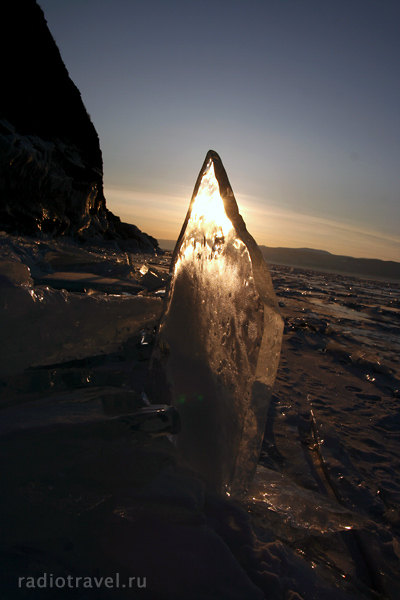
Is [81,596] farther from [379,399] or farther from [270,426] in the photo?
[379,399]

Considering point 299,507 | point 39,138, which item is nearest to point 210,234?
point 299,507

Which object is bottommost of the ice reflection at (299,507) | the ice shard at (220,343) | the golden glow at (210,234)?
the ice reflection at (299,507)

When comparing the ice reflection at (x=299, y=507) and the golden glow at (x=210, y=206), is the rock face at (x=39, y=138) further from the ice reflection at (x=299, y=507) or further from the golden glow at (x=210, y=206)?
the ice reflection at (x=299, y=507)

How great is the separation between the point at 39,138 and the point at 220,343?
11.2 meters

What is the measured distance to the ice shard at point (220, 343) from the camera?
26.6 inches

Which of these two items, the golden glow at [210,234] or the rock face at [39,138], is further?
the rock face at [39,138]

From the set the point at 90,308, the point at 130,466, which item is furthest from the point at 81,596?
the point at 90,308

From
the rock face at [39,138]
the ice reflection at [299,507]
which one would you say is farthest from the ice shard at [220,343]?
the rock face at [39,138]

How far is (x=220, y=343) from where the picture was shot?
0.79 m

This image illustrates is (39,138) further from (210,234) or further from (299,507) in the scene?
(299,507)

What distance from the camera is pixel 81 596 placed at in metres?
0.43

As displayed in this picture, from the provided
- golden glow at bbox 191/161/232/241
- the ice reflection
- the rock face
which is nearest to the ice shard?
golden glow at bbox 191/161/232/241

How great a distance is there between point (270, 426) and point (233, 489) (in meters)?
0.56

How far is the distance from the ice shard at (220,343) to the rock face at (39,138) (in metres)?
8.88
